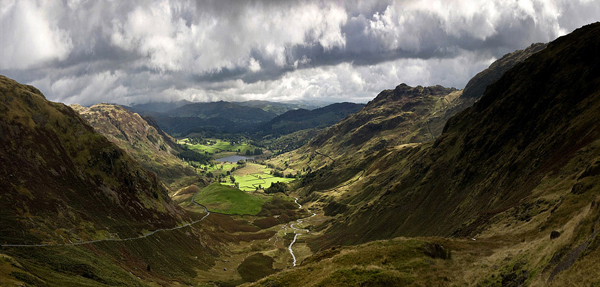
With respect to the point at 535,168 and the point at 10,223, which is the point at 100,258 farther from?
the point at 535,168

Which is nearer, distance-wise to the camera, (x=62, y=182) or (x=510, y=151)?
(x=510, y=151)

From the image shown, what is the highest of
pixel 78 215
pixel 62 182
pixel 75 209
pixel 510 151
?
pixel 62 182

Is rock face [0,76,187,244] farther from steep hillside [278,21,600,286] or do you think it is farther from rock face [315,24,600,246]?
rock face [315,24,600,246]

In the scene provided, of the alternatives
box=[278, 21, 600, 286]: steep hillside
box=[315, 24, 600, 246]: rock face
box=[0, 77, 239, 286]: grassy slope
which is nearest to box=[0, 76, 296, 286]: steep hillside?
box=[0, 77, 239, 286]: grassy slope

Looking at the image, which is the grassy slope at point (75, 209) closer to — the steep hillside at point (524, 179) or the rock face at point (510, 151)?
the steep hillside at point (524, 179)

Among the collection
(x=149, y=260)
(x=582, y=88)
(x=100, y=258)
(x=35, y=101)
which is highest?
(x=35, y=101)

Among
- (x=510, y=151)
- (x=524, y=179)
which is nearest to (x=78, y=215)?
(x=524, y=179)

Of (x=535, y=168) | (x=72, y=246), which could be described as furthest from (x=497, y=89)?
(x=72, y=246)

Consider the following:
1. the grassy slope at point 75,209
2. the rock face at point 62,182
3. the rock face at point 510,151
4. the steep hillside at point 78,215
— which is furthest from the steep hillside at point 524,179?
the rock face at point 62,182

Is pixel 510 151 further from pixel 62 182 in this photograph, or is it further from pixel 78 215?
pixel 62 182

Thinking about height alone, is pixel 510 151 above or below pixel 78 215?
below
